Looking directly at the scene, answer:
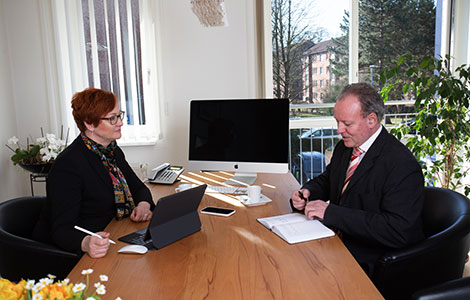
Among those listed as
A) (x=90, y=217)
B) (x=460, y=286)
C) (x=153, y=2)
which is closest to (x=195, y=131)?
(x=90, y=217)

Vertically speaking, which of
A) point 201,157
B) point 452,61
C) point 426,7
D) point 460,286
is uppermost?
point 426,7

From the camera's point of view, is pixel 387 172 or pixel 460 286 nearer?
pixel 460 286

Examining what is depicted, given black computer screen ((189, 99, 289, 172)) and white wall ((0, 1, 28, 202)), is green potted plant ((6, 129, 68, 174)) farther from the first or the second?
black computer screen ((189, 99, 289, 172))

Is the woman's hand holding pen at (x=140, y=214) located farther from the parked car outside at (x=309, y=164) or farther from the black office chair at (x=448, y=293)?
the parked car outside at (x=309, y=164)

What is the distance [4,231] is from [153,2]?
2.22m

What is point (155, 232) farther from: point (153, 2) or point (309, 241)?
point (153, 2)

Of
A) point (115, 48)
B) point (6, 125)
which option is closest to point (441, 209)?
point (115, 48)

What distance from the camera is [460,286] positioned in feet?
3.65

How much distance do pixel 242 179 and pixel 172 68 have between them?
4.51ft

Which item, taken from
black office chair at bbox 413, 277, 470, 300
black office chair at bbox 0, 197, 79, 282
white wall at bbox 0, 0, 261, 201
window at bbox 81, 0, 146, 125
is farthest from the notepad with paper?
window at bbox 81, 0, 146, 125

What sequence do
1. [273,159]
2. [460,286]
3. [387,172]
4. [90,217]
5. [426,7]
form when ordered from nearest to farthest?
[460,286] < [387,172] < [90,217] < [273,159] < [426,7]

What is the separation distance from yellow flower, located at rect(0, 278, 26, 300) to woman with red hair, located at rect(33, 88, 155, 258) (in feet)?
2.69

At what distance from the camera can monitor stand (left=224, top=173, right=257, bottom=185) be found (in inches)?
94.2

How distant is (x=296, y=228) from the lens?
1.57 metres
